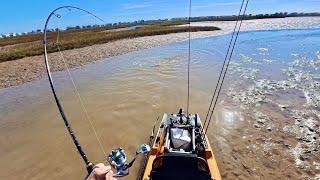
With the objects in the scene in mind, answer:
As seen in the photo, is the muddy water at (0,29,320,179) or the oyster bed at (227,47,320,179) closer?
the muddy water at (0,29,320,179)

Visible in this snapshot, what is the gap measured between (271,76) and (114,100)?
374 inches

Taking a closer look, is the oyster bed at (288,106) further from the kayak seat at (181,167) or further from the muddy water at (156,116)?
the kayak seat at (181,167)

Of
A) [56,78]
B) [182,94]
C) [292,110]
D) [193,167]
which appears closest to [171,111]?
[182,94]

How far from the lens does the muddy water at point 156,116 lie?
29.6 feet

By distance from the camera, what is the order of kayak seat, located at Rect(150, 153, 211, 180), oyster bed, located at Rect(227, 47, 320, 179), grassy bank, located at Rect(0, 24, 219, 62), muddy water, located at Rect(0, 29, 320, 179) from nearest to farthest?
kayak seat, located at Rect(150, 153, 211, 180), muddy water, located at Rect(0, 29, 320, 179), oyster bed, located at Rect(227, 47, 320, 179), grassy bank, located at Rect(0, 24, 219, 62)

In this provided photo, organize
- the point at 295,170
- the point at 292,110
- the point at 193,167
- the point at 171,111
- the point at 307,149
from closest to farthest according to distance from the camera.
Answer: the point at 193,167
the point at 295,170
the point at 307,149
the point at 292,110
the point at 171,111

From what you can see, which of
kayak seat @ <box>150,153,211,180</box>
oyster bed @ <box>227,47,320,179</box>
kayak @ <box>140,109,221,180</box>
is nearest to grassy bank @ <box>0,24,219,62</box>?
oyster bed @ <box>227,47,320,179</box>

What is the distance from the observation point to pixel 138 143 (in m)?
10.4

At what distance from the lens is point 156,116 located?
1284 cm

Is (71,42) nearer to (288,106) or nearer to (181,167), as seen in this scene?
(288,106)

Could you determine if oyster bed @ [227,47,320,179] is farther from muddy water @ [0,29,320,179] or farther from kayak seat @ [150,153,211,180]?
kayak seat @ [150,153,211,180]

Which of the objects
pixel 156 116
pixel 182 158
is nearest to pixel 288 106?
pixel 156 116

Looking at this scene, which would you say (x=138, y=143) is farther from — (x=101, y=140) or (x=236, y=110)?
(x=236, y=110)

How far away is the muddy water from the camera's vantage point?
29.6ft
